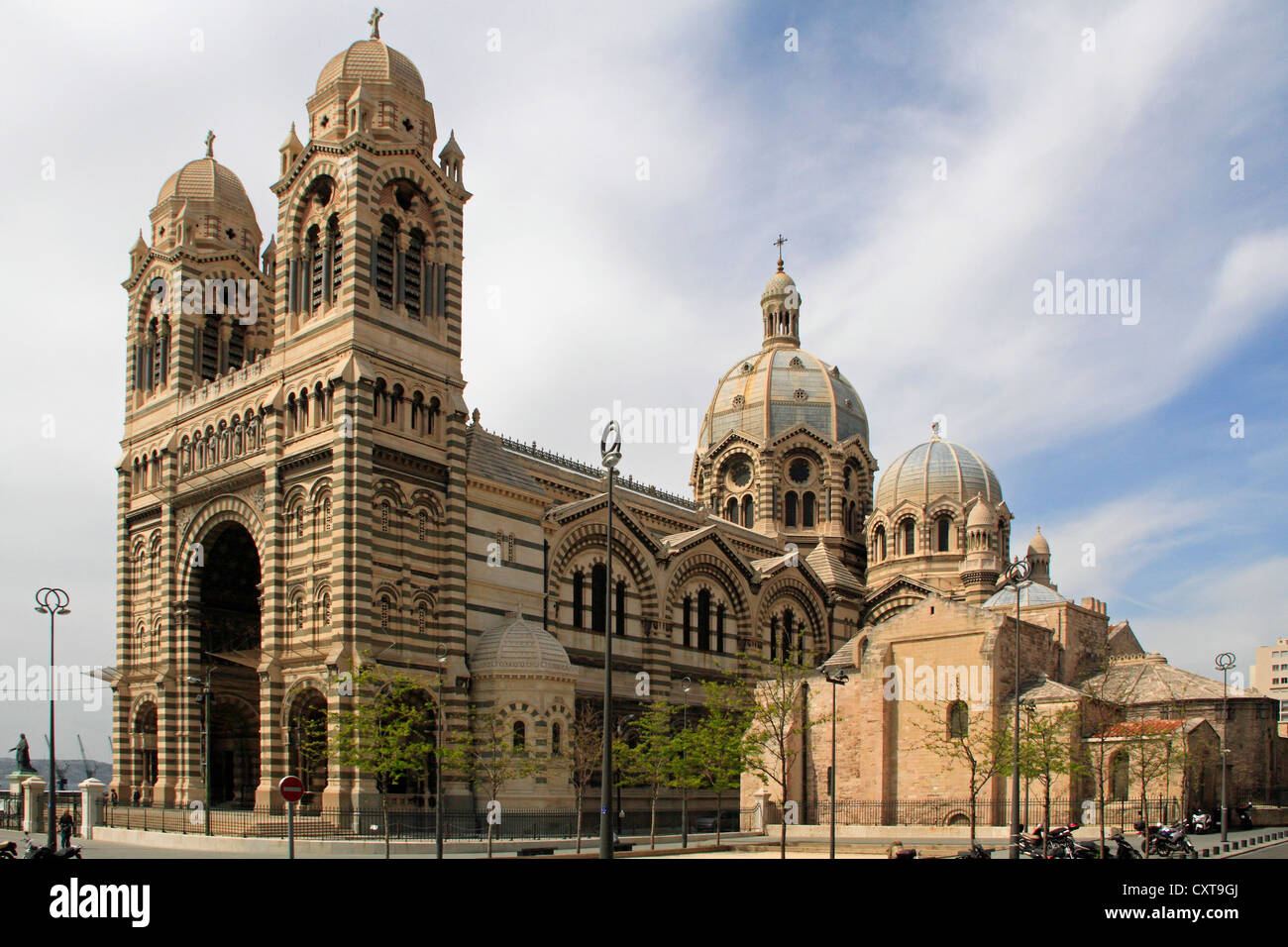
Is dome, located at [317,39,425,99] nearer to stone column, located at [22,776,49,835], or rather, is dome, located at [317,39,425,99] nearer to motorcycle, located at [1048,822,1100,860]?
stone column, located at [22,776,49,835]

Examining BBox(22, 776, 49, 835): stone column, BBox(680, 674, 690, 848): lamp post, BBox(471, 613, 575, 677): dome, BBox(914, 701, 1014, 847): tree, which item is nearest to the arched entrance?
BBox(22, 776, 49, 835): stone column

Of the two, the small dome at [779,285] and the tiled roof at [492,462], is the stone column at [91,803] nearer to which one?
the tiled roof at [492,462]

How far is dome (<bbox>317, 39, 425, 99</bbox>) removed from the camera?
46844mm

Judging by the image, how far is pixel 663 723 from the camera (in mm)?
46344

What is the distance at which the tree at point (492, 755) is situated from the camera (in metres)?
40.9

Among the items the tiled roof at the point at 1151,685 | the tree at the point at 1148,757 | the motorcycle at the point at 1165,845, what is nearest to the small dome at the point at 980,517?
the tiled roof at the point at 1151,685

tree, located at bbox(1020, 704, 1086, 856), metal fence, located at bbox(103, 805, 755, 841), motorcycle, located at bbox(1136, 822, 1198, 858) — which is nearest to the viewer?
motorcycle, located at bbox(1136, 822, 1198, 858)

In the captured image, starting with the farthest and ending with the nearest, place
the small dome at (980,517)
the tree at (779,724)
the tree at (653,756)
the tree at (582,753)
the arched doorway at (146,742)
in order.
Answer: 1. the small dome at (980,517)
2. the arched doorway at (146,742)
3. the tree at (582,753)
4. the tree at (653,756)
5. the tree at (779,724)

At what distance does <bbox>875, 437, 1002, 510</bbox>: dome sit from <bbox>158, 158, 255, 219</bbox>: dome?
1635 inches

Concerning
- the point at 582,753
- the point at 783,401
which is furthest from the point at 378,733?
the point at 783,401

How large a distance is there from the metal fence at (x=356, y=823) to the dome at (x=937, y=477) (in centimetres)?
3158
